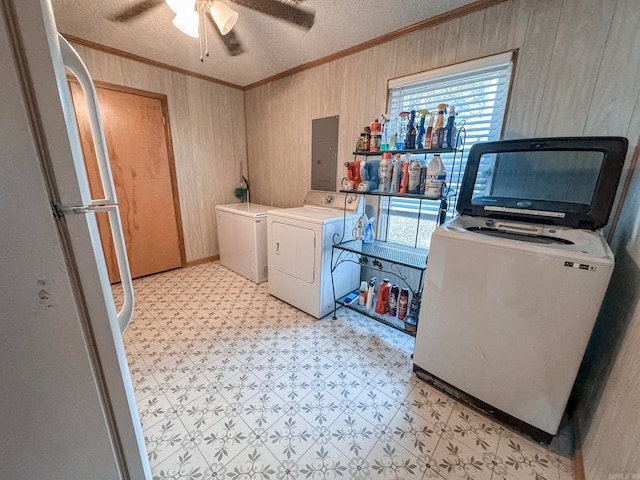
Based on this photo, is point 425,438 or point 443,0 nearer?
point 425,438

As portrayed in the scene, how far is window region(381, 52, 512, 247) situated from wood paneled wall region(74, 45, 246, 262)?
2.26m

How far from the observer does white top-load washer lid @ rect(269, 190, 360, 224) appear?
2.17 meters

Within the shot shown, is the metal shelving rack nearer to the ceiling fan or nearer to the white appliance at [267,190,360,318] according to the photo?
the white appliance at [267,190,360,318]

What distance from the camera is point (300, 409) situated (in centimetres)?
142

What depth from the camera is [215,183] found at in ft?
11.4

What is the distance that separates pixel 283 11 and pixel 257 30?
40 cm

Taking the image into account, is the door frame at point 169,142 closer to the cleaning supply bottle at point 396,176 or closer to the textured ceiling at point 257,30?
the textured ceiling at point 257,30

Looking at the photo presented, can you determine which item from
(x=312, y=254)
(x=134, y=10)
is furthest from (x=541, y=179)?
(x=134, y=10)

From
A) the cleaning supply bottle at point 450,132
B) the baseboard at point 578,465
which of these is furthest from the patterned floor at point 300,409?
the cleaning supply bottle at point 450,132

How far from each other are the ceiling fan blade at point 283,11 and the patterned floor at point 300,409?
7.69 feet

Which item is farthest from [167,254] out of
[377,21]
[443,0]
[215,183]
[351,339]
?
[443,0]

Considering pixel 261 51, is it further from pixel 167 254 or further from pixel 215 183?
pixel 167 254

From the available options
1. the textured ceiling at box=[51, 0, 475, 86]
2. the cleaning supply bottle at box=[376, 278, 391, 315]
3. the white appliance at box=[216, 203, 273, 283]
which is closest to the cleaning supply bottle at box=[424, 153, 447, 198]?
the cleaning supply bottle at box=[376, 278, 391, 315]

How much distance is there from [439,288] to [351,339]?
35.5 inches
